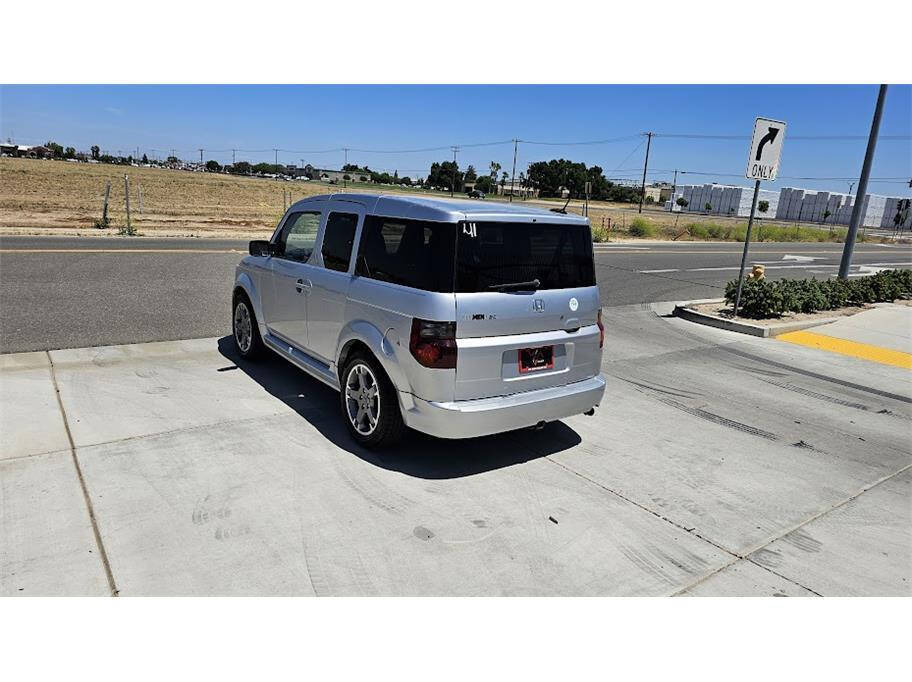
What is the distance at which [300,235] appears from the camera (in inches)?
220

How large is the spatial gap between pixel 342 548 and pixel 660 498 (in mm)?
2115

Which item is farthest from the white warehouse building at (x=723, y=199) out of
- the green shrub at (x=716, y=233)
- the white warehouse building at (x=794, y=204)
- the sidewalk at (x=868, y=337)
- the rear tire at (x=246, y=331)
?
the rear tire at (x=246, y=331)

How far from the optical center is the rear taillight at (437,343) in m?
3.91

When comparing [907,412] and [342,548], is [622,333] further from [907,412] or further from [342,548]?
[342,548]

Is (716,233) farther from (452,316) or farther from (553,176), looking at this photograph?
(553,176)

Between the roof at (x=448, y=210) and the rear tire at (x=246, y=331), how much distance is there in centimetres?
209

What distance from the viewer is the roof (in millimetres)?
4059

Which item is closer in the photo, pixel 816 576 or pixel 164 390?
pixel 816 576

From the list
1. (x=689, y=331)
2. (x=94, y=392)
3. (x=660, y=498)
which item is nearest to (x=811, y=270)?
(x=689, y=331)

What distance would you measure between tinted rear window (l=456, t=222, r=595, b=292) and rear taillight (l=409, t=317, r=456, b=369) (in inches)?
11.1

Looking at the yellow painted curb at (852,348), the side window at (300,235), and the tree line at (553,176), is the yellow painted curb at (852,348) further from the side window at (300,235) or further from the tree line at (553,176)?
the tree line at (553,176)

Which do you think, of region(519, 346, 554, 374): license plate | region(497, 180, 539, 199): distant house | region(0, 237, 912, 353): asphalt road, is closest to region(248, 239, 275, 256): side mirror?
region(0, 237, 912, 353): asphalt road

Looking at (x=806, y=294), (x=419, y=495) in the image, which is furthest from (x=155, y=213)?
(x=419, y=495)

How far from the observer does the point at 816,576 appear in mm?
3316
